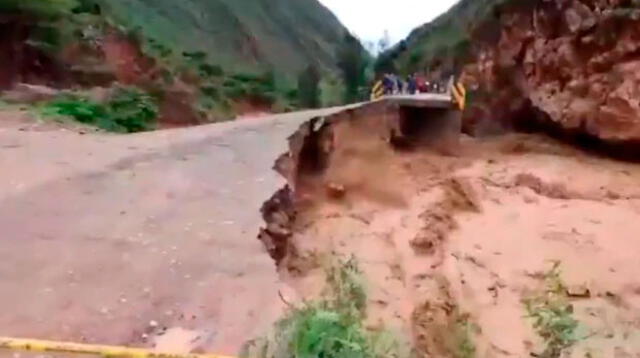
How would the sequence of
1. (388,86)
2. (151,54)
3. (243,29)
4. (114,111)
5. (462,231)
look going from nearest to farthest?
(462,231) → (114,111) → (388,86) → (151,54) → (243,29)

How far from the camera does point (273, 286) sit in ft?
14.5

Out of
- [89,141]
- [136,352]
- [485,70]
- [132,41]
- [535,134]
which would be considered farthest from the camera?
[132,41]

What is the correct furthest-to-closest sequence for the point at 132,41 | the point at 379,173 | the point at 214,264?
the point at 132,41
the point at 379,173
the point at 214,264

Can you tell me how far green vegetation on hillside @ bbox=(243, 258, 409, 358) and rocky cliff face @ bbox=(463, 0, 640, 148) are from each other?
30.4ft

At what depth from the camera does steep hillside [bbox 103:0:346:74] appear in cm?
3756

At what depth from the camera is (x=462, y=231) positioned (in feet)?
31.6

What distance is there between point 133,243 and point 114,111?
402 inches

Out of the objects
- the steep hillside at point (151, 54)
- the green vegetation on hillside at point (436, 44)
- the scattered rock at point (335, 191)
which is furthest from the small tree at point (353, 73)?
the scattered rock at point (335, 191)

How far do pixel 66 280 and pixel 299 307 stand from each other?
4.29ft

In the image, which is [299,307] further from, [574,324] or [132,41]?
[132,41]

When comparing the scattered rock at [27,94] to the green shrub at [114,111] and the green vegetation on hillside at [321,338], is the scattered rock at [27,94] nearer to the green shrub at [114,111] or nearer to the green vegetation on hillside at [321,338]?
the green shrub at [114,111]

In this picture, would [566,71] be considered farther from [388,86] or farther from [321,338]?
[321,338]

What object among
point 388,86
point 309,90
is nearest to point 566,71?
point 388,86

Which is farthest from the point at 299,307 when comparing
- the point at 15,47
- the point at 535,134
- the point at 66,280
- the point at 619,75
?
the point at 15,47
